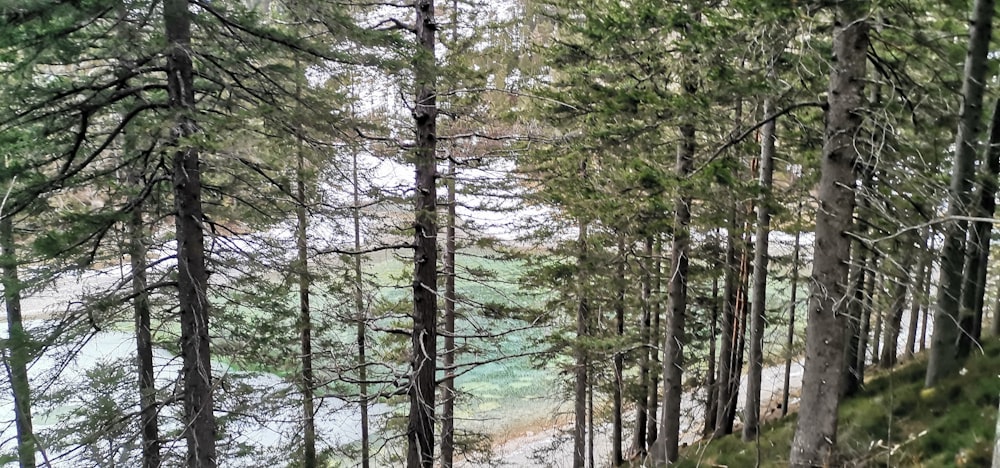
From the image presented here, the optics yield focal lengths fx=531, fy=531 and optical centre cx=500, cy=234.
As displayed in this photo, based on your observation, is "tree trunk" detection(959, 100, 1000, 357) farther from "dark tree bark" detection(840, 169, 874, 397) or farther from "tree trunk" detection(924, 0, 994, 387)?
"dark tree bark" detection(840, 169, 874, 397)

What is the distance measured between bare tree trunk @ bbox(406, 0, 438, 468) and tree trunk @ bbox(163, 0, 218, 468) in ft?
6.98

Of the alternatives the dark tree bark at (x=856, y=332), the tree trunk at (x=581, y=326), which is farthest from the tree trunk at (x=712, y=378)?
the tree trunk at (x=581, y=326)

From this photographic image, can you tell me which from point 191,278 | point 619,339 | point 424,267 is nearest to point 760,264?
point 619,339

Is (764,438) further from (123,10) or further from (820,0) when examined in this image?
(123,10)

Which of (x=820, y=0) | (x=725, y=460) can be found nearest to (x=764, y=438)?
(x=725, y=460)

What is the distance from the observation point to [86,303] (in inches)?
188

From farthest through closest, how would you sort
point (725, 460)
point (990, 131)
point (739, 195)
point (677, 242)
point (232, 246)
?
point (725, 460)
point (677, 242)
point (990, 131)
point (739, 195)
point (232, 246)

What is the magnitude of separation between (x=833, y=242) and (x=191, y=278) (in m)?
5.74

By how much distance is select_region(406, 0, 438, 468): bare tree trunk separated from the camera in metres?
6.30

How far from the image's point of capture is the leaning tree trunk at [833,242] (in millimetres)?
4152

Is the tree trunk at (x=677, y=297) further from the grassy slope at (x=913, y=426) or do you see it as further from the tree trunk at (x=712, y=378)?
the tree trunk at (x=712, y=378)

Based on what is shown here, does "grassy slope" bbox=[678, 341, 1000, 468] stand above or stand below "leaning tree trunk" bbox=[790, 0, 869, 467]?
below

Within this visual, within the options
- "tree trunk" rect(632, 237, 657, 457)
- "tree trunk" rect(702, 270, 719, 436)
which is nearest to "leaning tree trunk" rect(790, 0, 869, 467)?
"tree trunk" rect(632, 237, 657, 457)

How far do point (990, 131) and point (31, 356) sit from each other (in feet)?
35.5
